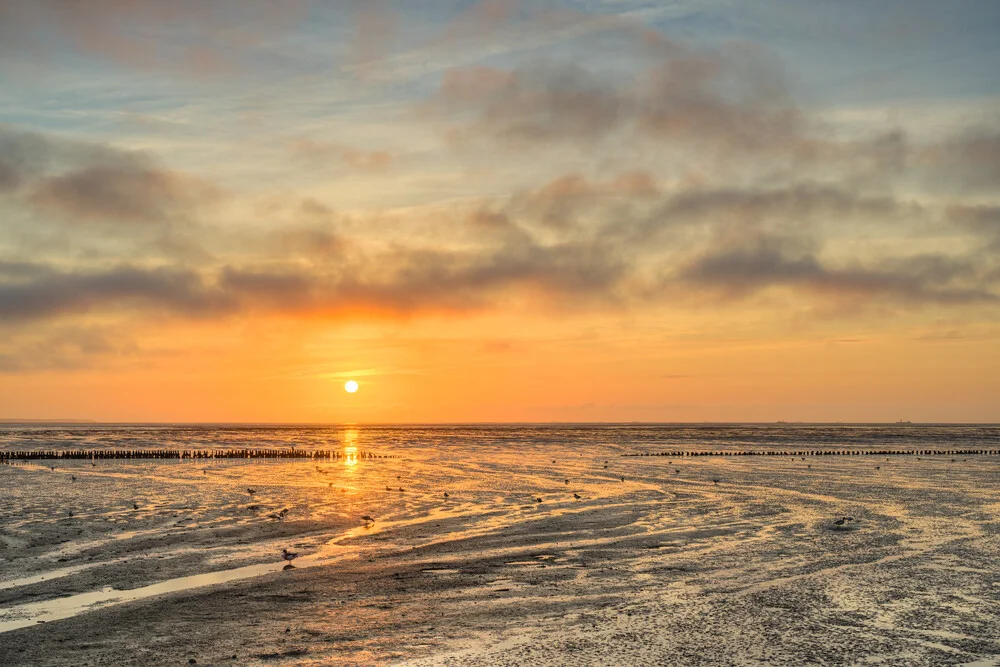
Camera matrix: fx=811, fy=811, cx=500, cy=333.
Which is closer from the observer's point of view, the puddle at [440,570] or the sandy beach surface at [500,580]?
the sandy beach surface at [500,580]

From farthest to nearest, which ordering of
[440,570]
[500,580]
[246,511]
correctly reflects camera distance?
[246,511]
[440,570]
[500,580]

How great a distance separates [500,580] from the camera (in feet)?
66.1

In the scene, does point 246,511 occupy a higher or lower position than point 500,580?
lower

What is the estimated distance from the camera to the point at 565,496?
43.6 metres

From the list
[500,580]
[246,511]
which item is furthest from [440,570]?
[246,511]

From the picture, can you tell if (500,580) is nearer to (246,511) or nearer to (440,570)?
(440,570)

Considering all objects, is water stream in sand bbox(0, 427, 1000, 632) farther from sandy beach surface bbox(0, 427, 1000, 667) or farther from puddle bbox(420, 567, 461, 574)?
sandy beach surface bbox(0, 427, 1000, 667)

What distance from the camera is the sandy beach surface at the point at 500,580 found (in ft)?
47.2

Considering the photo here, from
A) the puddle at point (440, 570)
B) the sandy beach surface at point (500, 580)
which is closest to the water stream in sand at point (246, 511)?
the puddle at point (440, 570)

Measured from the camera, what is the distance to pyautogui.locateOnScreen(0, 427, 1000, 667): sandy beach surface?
1440cm

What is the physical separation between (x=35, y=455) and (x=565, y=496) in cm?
7257

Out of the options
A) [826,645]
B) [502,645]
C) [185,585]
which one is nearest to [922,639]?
[826,645]

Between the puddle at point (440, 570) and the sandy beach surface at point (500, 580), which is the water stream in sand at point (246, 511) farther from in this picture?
the sandy beach surface at point (500, 580)

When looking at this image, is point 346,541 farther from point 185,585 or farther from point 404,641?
point 404,641
